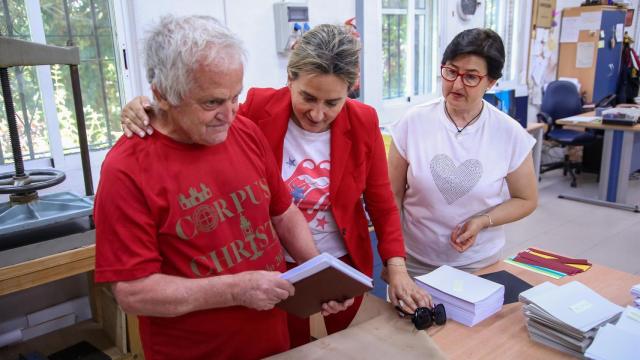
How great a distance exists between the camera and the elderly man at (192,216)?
0.93m

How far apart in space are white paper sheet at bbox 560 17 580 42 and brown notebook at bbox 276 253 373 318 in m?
6.31

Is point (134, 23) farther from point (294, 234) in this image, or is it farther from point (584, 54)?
point (584, 54)

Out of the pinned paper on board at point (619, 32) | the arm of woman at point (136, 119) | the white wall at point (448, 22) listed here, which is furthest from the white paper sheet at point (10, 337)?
the pinned paper on board at point (619, 32)

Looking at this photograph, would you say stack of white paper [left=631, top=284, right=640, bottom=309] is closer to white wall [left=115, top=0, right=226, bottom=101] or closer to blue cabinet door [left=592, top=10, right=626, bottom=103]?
white wall [left=115, top=0, right=226, bottom=101]

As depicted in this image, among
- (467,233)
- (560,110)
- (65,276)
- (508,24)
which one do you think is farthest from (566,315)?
(508,24)

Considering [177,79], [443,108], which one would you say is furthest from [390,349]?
[443,108]

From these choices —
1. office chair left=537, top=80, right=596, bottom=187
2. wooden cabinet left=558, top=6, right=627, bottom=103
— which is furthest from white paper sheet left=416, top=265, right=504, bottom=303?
wooden cabinet left=558, top=6, right=627, bottom=103

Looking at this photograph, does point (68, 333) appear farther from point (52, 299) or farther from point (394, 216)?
point (394, 216)

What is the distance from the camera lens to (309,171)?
1409 millimetres

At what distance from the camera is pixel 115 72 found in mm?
2629

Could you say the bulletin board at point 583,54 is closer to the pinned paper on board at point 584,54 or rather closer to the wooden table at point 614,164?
the pinned paper on board at point 584,54

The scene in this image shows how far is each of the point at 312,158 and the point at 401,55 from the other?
3.43 meters

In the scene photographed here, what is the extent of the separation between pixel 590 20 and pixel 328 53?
6.10 m

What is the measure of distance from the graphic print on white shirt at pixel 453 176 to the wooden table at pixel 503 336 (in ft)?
1.26
